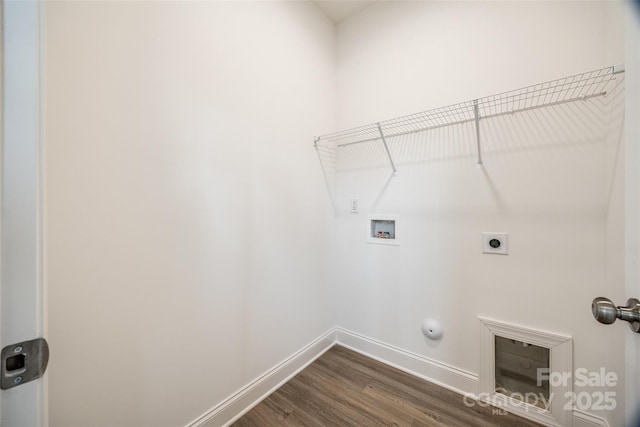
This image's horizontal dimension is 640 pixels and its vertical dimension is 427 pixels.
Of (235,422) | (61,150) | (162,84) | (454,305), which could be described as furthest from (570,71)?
(235,422)

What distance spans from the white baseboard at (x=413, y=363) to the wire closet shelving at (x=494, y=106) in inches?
54.0

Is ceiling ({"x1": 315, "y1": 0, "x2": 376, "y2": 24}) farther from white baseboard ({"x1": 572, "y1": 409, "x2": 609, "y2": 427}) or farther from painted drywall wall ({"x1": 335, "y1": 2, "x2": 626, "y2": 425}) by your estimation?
white baseboard ({"x1": 572, "y1": 409, "x2": 609, "y2": 427})

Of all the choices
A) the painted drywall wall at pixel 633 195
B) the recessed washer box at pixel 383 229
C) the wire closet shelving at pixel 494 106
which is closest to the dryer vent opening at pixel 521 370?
the painted drywall wall at pixel 633 195

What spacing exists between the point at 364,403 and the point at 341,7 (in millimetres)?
2974

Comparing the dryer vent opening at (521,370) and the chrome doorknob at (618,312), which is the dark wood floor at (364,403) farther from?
the chrome doorknob at (618,312)

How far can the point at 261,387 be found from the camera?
1479 mm

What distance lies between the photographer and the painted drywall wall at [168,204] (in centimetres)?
84

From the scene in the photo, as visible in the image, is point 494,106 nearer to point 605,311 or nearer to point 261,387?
point 605,311

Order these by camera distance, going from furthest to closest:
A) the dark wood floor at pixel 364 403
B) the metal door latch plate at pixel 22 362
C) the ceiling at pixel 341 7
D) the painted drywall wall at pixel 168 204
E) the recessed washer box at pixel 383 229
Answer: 1. the ceiling at pixel 341 7
2. the recessed washer box at pixel 383 229
3. the dark wood floor at pixel 364 403
4. the painted drywall wall at pixel 168 204
5. the metal door latch plate at pixel 22 362

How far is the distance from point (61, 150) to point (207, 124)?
572mm

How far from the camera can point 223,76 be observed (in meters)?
1.30

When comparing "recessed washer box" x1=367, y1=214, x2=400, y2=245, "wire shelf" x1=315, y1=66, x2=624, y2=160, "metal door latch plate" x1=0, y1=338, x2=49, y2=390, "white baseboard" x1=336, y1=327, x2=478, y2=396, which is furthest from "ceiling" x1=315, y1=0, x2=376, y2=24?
"white baseboard" x1=336, y1=327, x2=478, y2=396

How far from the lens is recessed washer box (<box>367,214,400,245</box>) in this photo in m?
1.79

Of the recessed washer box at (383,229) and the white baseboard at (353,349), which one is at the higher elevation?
the recessed washer box at (383,229)
